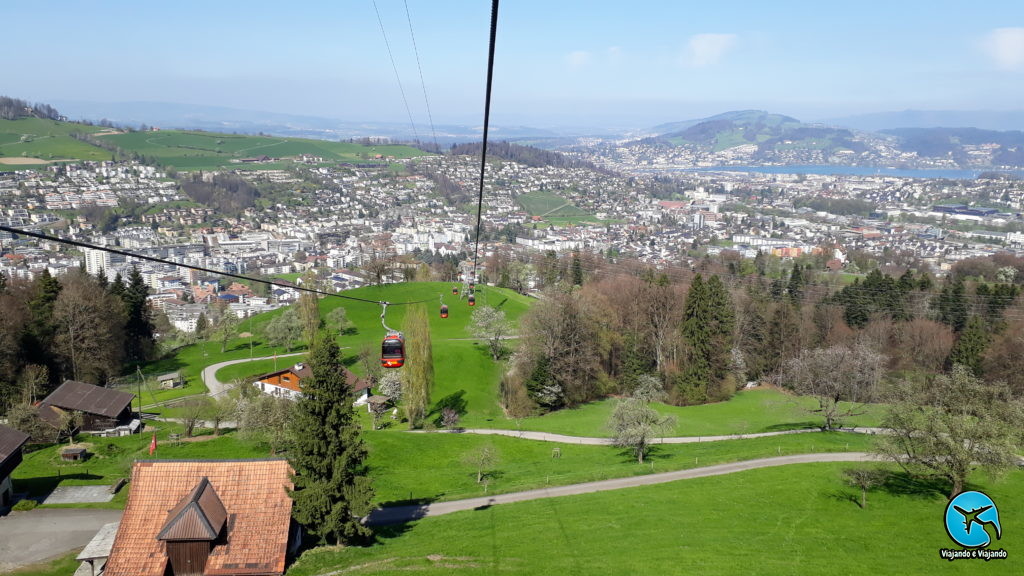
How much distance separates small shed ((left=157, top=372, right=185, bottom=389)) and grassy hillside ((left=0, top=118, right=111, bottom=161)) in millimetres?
146375

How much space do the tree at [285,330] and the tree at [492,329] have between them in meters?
19.2

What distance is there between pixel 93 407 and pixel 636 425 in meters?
33.1

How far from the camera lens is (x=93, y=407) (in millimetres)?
38969

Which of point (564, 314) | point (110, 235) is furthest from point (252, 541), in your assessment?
point (110, 235)

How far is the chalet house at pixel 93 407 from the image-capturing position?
37781mm

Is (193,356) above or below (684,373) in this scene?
below

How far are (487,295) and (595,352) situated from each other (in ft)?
77.7

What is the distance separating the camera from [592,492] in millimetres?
28219

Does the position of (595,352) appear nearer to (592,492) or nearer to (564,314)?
(564,314)

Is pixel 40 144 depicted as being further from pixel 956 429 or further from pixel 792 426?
pixel 956 429

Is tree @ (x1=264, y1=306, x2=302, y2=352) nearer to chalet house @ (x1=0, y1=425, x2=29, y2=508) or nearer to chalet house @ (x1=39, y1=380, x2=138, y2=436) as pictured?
chalet house @ (x1=39, y1=380, x2=138, y2=436)

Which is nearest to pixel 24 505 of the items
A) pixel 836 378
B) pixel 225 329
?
pixel 225 329

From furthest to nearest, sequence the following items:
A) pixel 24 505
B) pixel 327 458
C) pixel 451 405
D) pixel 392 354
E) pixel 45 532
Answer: pixel 451 405 < pixel 392 354 < pixel 24 505 < pixel 45 532 < pixel 327 458

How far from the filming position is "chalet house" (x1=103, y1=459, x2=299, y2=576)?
19484 mm
